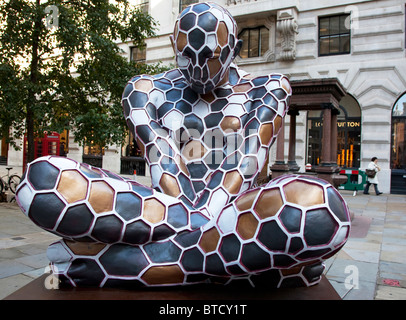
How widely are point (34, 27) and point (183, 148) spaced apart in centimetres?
630

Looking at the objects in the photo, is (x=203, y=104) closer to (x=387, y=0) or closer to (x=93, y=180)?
(x=93, y=180)

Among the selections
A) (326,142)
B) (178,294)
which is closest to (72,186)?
(178,294)

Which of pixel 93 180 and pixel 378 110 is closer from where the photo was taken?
pixel 93 180

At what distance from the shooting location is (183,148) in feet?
5.78

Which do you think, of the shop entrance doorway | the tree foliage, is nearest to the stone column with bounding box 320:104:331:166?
the shop entrance doorway

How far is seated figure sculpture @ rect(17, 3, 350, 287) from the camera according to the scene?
3.59 feet

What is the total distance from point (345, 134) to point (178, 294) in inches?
487

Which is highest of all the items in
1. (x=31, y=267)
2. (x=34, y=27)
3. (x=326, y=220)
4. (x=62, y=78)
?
(x=34, y=27)

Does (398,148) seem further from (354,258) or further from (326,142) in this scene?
(354,258)

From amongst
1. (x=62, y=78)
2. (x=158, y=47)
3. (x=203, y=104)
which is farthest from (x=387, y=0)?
(x=203, y=104)

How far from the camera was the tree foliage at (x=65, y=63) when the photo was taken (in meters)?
6.60

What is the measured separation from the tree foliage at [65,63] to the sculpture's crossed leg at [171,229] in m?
5.72

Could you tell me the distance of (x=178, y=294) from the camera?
135 cm

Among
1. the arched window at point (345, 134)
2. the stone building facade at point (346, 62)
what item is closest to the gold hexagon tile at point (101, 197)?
the stone building facade at point (346, 62)
